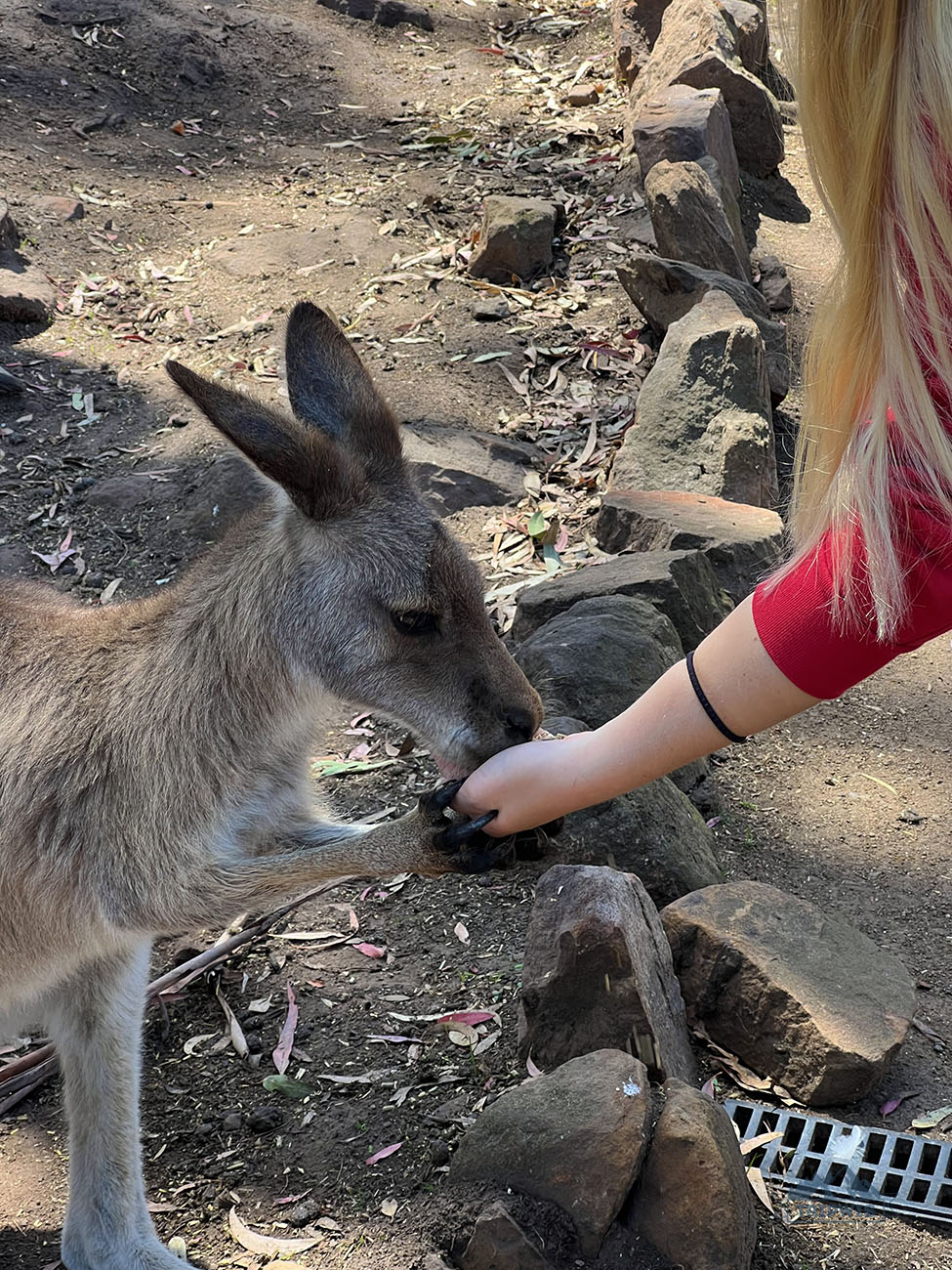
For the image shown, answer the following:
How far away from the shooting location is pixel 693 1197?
1.98 meters

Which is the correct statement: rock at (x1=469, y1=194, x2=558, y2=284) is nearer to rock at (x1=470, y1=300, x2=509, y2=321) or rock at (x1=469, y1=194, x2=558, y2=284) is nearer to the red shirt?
rock at (x1=470, y1=300, x2=509, y2=321)

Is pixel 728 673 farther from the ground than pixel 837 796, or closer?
farther from the ground

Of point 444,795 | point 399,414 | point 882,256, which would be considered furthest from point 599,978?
point 399,414

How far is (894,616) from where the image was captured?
1.71 m

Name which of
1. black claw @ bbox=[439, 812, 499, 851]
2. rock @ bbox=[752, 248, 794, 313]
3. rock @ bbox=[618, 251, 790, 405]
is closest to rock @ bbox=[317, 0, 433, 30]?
rock @ bbox=[752, 248, 794, 313]

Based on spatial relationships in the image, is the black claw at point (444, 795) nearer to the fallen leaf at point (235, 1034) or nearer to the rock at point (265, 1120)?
the rock at point (265, 1120)

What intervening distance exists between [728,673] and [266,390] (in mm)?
3435

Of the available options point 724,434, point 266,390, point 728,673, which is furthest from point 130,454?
point 728,673

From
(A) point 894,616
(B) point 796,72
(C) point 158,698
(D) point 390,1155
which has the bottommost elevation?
(D) point 390,1155

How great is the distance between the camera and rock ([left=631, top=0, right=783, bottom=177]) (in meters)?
6.52

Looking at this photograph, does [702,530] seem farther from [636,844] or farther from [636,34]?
[636,34]

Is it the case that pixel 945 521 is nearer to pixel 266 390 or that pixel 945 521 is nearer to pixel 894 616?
pixel 894 616

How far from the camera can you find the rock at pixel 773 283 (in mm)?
5703

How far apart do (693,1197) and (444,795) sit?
28.9 inches
